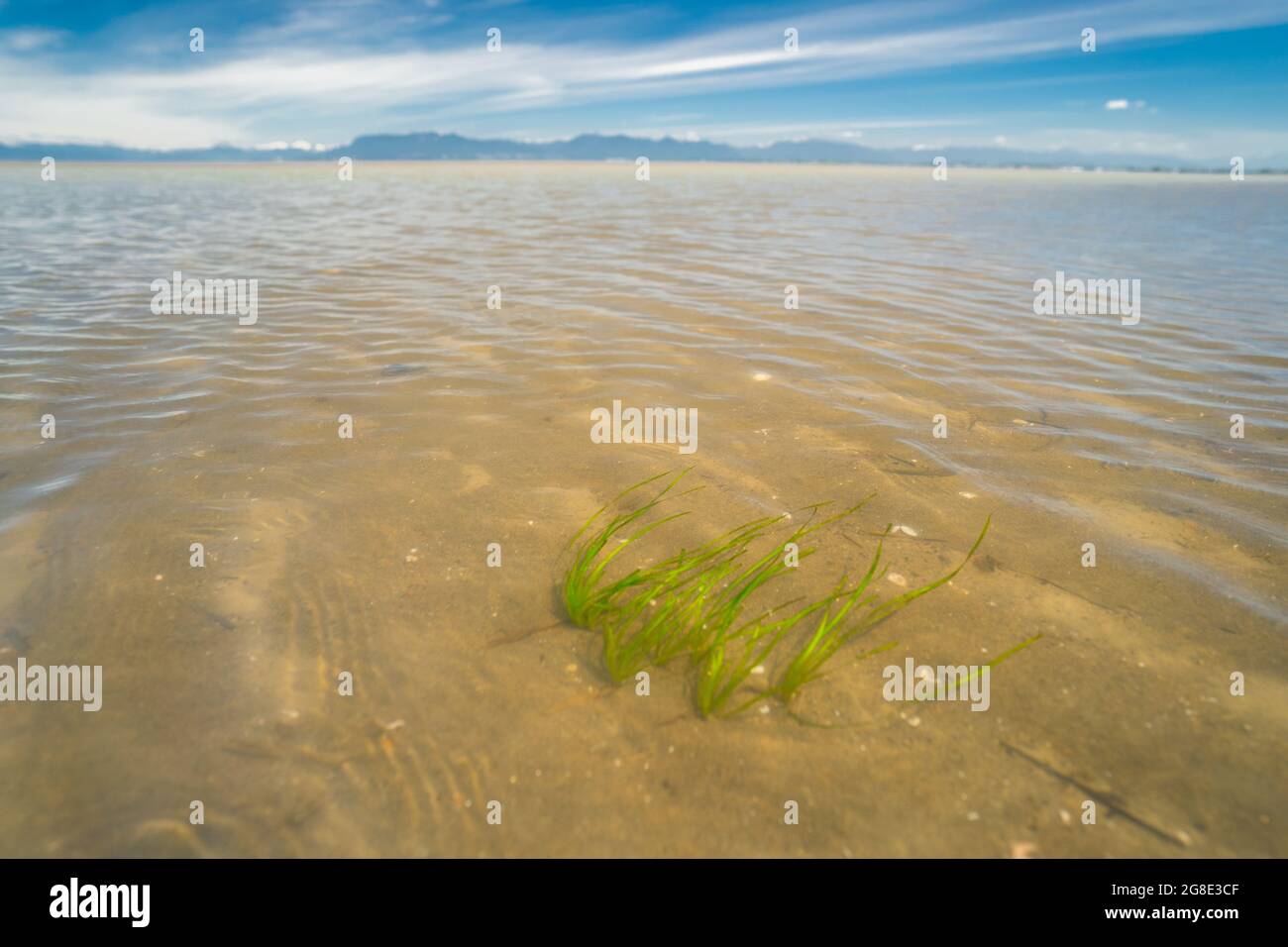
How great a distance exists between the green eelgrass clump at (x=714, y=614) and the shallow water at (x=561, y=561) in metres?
0.14

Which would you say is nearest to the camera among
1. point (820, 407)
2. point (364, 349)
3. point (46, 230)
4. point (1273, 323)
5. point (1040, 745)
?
point (1040, 745)

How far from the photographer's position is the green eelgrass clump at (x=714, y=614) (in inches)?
119

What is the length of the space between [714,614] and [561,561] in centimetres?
109

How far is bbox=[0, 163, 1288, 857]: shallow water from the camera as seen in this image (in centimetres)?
250

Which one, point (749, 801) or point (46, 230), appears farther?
point (46, 230)

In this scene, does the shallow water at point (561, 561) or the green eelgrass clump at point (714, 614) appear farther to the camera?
the green eelgrass clump at point (714, 614)

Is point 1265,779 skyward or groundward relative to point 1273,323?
groundward

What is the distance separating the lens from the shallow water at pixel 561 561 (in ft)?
8.20

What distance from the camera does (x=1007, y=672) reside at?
3.14 m

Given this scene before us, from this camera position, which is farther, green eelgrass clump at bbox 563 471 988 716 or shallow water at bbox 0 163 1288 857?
green eelgrass clump at bbox 563 471 988 716

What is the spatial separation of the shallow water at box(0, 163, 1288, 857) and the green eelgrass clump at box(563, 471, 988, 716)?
14 cm
